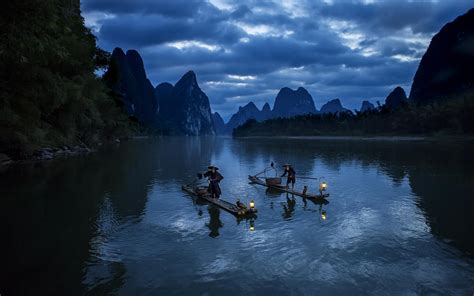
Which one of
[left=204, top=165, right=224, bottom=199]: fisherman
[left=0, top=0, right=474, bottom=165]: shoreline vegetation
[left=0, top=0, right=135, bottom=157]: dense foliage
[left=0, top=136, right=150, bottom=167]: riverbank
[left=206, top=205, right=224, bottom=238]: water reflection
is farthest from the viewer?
[left=0, top=136, right=150, bottom=167]: riverbank

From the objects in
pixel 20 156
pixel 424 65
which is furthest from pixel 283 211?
pixel 424 65

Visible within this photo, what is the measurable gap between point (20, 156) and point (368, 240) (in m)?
39.5

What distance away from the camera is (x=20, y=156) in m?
37.8

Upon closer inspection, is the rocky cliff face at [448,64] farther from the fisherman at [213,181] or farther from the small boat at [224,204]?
the fisherman at [213,181]

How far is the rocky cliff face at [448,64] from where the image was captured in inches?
5960

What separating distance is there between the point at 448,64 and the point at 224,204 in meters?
188

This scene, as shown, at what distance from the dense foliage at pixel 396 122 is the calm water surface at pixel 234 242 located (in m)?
77.0

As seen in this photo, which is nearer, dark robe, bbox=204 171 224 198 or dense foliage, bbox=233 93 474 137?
dark robe, bbox=204 171 224 198

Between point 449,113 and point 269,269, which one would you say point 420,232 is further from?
point 449,113

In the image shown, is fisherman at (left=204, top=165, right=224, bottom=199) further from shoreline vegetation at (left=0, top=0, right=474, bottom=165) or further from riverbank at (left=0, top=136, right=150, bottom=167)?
riverbank at (left=0, top=136, right=150, bottom=167)

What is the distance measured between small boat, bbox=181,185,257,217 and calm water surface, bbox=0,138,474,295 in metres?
0.39

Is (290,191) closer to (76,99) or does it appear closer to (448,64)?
(76,99)

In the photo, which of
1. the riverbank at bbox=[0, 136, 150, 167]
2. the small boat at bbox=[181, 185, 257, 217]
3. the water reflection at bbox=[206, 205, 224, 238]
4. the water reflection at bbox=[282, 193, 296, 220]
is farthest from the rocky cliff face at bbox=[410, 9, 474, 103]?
the water reflection at bbox=[206, 205, 224, 238]

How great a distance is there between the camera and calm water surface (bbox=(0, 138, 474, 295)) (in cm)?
903
